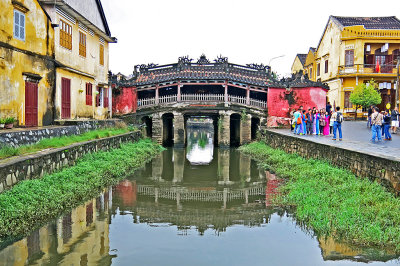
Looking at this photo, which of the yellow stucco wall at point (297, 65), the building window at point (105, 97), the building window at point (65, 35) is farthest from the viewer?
the yellow stucco wall at point (297, 65)

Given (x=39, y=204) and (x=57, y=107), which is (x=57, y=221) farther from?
(x=57, y=107)

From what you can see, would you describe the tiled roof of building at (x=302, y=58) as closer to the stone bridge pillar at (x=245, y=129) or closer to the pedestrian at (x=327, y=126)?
the stone bridge pillar at (x=245, y=129)

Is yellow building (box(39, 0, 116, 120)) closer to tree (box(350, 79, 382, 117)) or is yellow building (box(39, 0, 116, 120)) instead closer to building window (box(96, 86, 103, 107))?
building window (box(96, 86, 103, 107))

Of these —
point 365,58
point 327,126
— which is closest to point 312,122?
point 327,126

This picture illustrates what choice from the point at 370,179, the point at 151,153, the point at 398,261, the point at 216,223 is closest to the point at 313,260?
the point at 398,261

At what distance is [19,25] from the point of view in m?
13.3

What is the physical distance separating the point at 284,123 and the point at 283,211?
18.8 m

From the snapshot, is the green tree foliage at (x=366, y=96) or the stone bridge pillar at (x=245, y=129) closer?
the stone bridge pillar at (x=245, y=129)

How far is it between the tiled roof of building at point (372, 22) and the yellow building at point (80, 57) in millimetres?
21959

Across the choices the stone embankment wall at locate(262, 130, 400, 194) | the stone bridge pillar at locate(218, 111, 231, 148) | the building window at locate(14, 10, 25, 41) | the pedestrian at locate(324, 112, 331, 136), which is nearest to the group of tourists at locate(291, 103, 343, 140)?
the pedestrian at locate(324, 112, 331, 136)

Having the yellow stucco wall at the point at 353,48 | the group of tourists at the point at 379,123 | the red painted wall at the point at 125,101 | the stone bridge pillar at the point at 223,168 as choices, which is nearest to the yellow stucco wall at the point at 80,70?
the red painted wall at the point at 125,101

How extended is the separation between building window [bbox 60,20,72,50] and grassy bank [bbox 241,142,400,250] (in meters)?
11.2

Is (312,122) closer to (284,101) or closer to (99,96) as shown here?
(284,101)

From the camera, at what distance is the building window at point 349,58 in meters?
32.2
